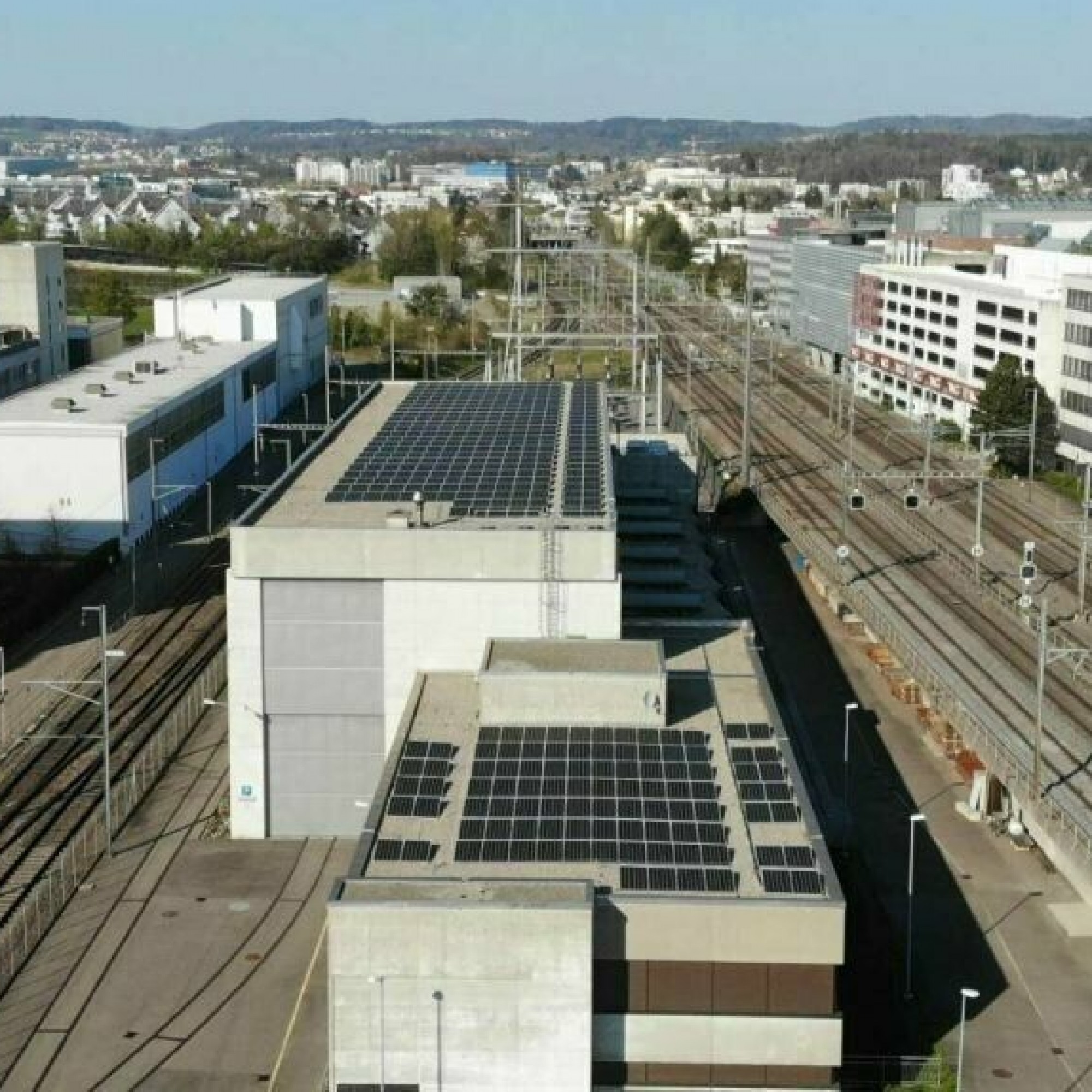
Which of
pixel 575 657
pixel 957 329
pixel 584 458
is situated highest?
pixel 957 329

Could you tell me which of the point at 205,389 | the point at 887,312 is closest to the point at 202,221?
the point at 887,312

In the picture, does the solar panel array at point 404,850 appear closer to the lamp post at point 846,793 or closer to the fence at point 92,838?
the fence at point 92,838

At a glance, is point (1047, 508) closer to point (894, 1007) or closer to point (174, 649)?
point (174, 649)

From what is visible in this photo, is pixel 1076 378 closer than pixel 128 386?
No

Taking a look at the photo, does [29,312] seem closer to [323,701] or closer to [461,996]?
[323,701]

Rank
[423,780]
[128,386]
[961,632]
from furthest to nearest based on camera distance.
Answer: [128,386], [961,632], [423,780]

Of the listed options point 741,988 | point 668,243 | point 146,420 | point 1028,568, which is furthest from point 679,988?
point 668,243
